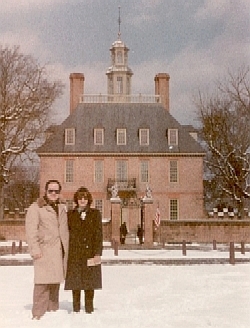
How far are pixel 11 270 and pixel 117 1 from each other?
6390 millimetres

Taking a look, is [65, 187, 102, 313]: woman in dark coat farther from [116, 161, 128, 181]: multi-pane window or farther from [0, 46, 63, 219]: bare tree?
[116, 161, 128, 181]: multi-pane window

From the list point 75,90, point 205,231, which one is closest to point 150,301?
point 205,231

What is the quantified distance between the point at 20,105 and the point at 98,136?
8.27 meters

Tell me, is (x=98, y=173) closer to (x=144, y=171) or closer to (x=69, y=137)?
(x=144, y=171)

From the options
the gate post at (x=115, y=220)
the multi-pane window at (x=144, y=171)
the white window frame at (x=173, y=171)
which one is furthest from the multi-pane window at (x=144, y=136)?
the gate post at (x=115, y=220)

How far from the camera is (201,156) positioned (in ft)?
106

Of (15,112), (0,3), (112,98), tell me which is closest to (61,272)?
(0,3)

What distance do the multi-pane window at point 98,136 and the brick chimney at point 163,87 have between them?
4.51 meters

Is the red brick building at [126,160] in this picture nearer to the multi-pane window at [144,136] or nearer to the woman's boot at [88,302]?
the multi-pane window at [144,136]

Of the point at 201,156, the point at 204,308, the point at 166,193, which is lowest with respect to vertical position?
the point at 204,308

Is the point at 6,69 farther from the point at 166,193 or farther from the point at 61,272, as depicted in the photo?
the point at 61,272

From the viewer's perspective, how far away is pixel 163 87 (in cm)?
3459

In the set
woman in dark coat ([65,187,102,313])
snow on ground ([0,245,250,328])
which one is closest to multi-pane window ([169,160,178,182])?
snow on ground ([0,245,250,328])

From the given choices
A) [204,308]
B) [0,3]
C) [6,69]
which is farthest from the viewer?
[6,69]
